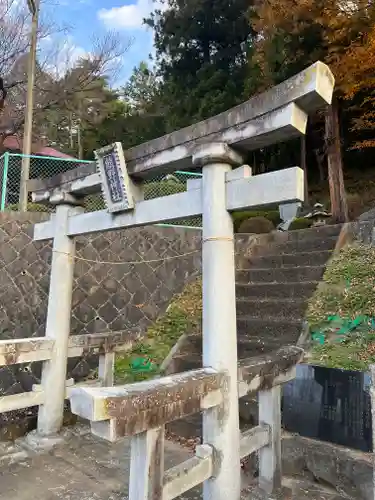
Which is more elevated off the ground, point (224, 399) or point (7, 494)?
point (224, 399)

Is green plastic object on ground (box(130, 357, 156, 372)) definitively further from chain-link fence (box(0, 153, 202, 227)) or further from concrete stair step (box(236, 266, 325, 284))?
concrete stair step (box(236, 266, 325, 284))

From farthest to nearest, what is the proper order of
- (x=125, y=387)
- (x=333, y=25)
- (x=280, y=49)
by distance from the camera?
(x=280, y=49), (x=333, y=25), (x=125, y=387)

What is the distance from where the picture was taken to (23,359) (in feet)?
12.0

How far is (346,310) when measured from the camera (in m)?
4.73

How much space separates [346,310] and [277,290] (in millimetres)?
1251

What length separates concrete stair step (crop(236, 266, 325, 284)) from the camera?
5.89 metres

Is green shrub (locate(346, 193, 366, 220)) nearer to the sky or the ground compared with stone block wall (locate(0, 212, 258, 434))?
nearer to the sky

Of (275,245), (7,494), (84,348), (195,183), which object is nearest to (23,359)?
(84,348)

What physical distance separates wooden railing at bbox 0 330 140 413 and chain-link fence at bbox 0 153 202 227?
2.05 meters

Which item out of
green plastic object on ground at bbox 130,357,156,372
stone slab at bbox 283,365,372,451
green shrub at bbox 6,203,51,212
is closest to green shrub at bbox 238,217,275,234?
green shrub at bbox 6,203,51,212

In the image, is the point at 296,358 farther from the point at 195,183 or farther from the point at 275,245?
the point at 275,245

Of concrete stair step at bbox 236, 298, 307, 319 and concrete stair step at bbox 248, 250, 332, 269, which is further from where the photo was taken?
concrete stair step at bbox 248, 250, 332, 269

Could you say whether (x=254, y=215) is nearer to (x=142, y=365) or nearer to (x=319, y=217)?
(x=319, y=217)

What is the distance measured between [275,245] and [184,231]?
171 centimetres
